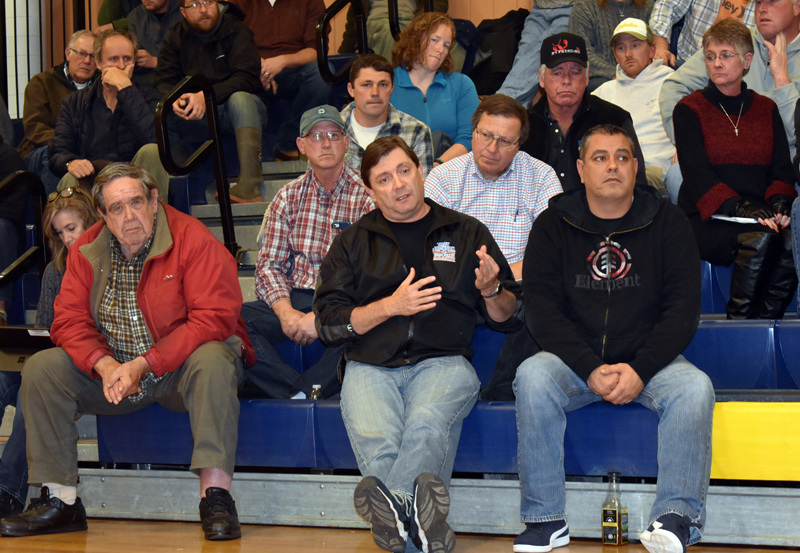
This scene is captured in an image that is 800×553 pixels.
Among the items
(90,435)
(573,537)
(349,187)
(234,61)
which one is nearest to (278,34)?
(234,61)

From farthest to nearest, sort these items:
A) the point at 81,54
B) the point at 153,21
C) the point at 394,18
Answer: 1. the point at 153,21
2. the point at 394,18
3. the point at 81,54

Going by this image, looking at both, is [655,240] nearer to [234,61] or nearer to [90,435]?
[90,435]

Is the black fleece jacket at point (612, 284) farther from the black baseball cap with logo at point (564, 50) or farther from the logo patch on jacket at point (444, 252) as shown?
the black baseball cap with logo at point (564, 50)

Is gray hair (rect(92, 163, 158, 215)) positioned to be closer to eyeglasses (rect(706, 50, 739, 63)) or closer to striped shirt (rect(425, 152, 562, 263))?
striped shirt (rect(425, 152, 562, 263))

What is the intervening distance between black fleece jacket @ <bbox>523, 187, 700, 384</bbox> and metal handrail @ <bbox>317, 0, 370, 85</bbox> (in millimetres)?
2271

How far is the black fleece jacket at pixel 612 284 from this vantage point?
2.41m

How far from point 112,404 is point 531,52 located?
3.04m

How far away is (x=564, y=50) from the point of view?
3518 mm

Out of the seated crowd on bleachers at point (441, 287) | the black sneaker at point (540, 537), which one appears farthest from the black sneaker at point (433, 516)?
the black sneaker at point (540, 537)

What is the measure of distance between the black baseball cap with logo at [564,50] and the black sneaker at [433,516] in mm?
2043

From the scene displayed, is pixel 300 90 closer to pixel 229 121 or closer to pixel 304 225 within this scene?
pixel 229 121

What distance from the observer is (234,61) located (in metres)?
4.49

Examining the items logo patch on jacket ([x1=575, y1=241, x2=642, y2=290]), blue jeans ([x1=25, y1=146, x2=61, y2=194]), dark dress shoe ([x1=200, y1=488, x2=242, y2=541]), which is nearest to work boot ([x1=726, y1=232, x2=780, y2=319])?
logo patch on jacket ([x1=575, y1=241, x2=642, y2=290])

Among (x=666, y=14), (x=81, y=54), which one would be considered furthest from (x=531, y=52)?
(x=81, y=54)
